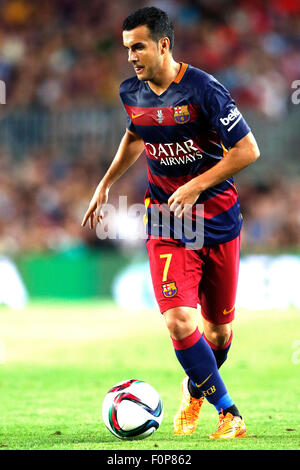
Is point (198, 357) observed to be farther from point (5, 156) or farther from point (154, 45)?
point (5, 156)

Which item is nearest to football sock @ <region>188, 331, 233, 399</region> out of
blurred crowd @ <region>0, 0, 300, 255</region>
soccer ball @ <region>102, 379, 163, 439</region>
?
soccer ball @ <region>102, 379, 163, 439</region>

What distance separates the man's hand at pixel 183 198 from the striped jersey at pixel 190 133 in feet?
1.09

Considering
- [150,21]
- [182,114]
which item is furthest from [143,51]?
[182,114]

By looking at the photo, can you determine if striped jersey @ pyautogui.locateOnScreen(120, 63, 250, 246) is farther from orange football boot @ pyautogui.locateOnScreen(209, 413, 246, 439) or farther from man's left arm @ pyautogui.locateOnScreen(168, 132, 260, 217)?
orange football boot @ pyautogui.locateOnScreen(209, 413, 246, 439)

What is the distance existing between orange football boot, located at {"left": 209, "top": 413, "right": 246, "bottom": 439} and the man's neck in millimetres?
2014

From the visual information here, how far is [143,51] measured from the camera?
16.2 feet

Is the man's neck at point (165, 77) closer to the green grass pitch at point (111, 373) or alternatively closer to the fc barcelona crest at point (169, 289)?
the fc barcelona crest at point (169, 289)

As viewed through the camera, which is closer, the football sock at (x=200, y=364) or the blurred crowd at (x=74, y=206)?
the football sock at (x=200, y=364)

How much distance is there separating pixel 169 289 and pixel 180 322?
21 cm

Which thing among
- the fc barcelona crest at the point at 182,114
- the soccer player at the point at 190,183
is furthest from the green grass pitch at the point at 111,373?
the fc barcelona crest at the point at 182,114

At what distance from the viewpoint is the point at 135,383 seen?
528 cm

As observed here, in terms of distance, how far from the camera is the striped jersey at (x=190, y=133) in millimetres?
4922

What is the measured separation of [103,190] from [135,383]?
4.30 ft

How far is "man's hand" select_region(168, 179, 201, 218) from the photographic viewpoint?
4.83 meters
